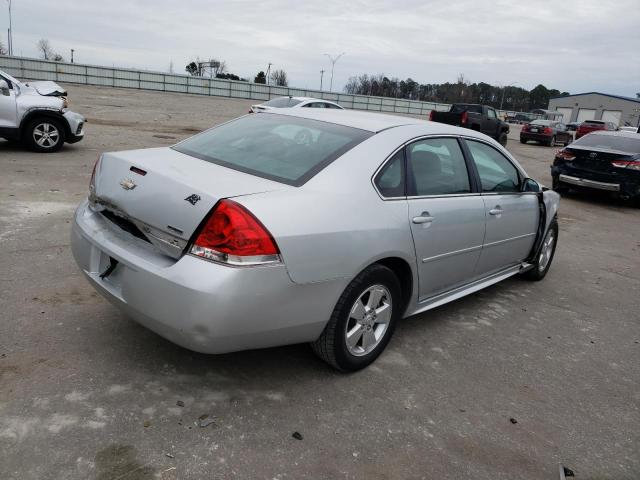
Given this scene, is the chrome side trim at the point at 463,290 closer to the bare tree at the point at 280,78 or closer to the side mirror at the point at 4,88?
the side mirror at the point at 4,88

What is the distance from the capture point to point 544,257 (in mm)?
5539

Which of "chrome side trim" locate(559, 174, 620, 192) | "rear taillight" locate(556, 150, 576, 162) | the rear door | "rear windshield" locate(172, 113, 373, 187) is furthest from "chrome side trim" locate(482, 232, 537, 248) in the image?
"rear taillight" locate(556, 150, 576, 162)

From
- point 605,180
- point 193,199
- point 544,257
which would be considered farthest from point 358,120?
point 605,180

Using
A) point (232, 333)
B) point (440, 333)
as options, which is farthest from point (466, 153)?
point (232, 333)

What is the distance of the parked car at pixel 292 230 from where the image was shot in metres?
2.61

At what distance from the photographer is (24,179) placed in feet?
25.7

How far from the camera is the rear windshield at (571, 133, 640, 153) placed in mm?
10961

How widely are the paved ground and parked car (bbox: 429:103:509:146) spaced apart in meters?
17.8

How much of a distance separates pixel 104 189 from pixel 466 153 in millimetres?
2632

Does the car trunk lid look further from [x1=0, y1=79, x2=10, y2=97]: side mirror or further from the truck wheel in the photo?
the truck wheel

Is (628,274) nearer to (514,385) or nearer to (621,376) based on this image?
(621,376)

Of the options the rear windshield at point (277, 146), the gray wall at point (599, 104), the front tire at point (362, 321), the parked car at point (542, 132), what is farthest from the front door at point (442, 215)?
the gray wall at point (599, 104)

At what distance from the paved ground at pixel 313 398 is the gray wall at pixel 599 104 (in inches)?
3281

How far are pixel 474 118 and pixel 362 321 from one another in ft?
66.8
